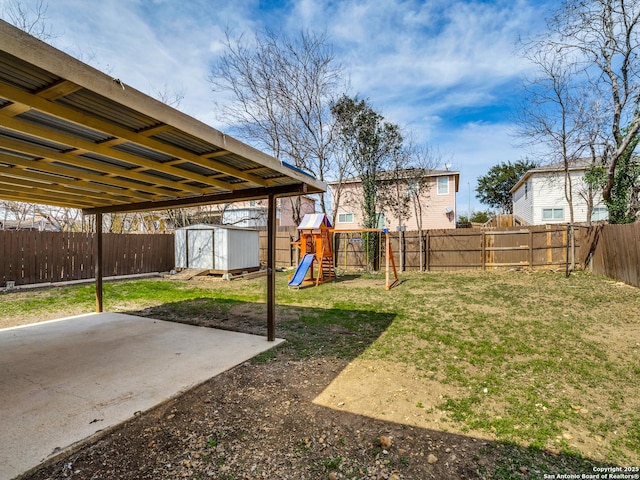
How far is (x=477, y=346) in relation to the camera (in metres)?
3.91

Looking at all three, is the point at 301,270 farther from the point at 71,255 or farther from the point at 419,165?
the point at 419,165

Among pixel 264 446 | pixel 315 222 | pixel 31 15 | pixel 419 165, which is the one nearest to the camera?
pixel 264 446

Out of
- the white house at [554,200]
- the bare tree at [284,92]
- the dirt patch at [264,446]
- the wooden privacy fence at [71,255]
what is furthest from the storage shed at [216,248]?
the white house at [554,200]

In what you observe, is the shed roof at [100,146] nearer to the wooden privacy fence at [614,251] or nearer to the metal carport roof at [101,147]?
the metal carport roof at [101,147]

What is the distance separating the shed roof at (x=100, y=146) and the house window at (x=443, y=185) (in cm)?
1608

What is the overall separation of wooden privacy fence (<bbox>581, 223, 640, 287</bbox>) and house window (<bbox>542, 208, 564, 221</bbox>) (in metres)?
7.37

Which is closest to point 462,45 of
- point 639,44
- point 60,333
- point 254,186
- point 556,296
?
point 639,44

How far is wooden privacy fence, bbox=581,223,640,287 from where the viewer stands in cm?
721

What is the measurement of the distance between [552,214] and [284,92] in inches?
588

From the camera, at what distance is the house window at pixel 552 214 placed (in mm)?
16453

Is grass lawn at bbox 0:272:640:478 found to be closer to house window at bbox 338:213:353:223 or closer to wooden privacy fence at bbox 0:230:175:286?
wooden privacy fence at bbox 0:230:175:286

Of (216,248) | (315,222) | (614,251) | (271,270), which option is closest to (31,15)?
(216,248)

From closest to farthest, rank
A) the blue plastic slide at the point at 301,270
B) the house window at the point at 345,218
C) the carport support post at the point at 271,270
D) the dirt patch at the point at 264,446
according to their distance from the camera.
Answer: the dirt patch at the point at 264,446 < the carport support post at the point at 271,270 < the blue plastic slide at the point at 301,270 < the house window at the point at 345,218

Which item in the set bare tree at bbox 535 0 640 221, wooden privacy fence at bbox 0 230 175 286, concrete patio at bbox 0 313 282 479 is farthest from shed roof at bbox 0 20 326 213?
bare tree at bbox 535 0 640 221
